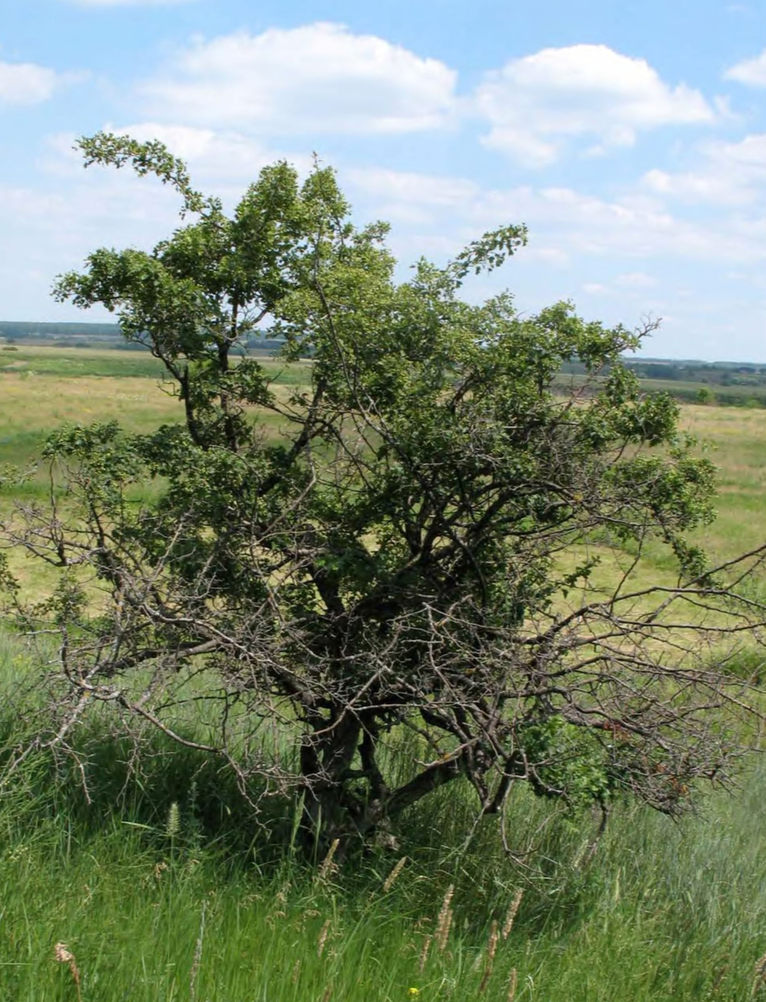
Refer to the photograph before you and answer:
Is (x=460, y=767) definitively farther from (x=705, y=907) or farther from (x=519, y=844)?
(x=705, y=907)

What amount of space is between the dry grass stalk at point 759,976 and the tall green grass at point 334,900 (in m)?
0.11

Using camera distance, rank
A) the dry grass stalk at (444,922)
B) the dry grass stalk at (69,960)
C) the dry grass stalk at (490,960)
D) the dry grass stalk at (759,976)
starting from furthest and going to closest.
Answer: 1. the dry grass stalk at (759,976)
2. the dry grass stalk at (444,922)
3. the dry grass stalk at (490,960)
4. the dry grass stalk at (69,960)

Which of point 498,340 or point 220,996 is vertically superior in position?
point 498,340

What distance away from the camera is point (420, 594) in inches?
203

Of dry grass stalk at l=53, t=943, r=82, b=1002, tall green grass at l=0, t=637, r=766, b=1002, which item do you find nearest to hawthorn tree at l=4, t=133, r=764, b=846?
tall green grass at l=0, t=637, r=766, b=1002

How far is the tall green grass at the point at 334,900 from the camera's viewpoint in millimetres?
3695

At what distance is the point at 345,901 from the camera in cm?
485

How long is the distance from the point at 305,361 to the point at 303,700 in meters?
1.71

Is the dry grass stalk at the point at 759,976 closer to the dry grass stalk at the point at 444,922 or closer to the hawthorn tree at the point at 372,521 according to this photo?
the hawthorn tree at the point at 372,521

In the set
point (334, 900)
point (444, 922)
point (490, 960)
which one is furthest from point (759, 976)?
point (334, 900)

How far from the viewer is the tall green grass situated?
370cm

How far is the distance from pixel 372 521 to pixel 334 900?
5.77ft

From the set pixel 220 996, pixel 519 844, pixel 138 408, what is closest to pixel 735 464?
pixel 138 408

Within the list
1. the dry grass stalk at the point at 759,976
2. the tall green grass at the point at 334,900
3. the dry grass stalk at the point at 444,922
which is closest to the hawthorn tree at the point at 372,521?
the tall green grass at the point at 334,900
